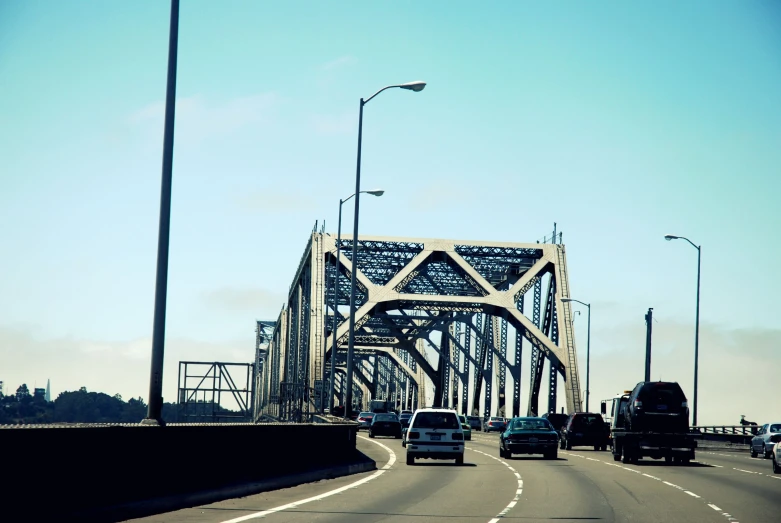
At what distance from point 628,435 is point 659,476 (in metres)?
7.34

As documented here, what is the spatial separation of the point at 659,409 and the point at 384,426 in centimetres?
3092

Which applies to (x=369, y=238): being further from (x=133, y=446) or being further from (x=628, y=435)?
(x=133, y=446)

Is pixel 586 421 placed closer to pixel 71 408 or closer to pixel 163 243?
pixel 71 408

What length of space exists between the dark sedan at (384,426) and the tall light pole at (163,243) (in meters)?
47.3

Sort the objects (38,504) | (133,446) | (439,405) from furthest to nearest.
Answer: (439,405) → (133,446) → (38,504)

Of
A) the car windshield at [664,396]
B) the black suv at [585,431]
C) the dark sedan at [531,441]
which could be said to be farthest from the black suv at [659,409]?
the black suv at [585,431]

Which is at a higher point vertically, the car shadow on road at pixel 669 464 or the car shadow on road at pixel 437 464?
the car shadow on road at pixel 669 464

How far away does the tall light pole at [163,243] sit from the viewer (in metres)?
16.6

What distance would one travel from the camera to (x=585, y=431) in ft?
167

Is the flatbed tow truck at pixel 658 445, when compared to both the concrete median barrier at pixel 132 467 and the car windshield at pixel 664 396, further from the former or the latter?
the concrete median barrier at pixel 132 467

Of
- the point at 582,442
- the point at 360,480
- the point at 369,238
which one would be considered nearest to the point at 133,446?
the point at 360,480

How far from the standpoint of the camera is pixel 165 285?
17.2 meters

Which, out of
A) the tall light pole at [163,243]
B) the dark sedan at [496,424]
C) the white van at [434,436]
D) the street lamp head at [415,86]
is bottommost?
the dark sedan at [496,424]

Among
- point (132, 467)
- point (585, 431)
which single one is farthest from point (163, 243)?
point (585, 431)
